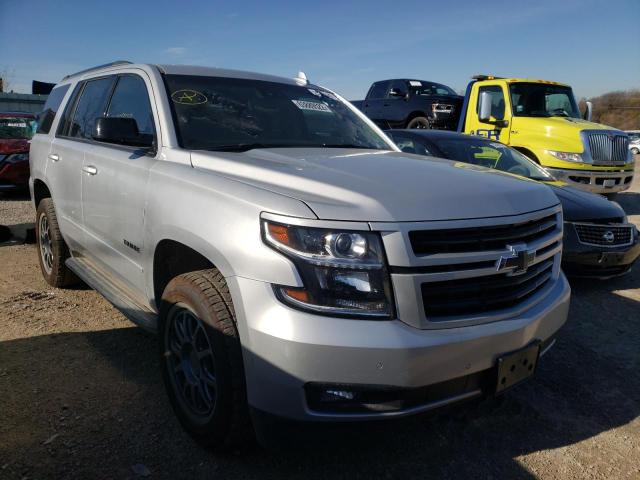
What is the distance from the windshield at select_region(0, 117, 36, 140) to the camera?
1127 centimetres

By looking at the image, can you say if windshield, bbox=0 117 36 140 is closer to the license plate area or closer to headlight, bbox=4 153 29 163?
headlight, bbox=4 153 29 163

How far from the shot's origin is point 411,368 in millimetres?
1982

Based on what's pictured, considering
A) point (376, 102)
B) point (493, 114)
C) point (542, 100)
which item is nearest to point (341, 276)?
point (493, 114)

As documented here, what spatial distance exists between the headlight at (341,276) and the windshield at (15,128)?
11305 mm

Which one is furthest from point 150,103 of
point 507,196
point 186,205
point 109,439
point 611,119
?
point 611,119

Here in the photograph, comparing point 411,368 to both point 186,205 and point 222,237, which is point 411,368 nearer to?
point 222,237

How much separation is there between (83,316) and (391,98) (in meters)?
11.0

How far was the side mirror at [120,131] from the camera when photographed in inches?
119

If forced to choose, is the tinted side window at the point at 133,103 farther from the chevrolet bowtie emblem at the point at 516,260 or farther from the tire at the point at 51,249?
the chevrolet bowtie emblem at the point at 516,260

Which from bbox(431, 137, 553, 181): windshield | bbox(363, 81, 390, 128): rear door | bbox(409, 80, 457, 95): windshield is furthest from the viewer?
bbox(363, 81, 390, 128): rear door

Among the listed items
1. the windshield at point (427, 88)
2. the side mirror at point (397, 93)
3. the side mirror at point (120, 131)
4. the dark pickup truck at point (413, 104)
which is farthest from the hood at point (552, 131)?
the side mirror at point (120, 131)

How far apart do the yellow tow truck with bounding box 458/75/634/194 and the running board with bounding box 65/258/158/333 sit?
7.86 metres

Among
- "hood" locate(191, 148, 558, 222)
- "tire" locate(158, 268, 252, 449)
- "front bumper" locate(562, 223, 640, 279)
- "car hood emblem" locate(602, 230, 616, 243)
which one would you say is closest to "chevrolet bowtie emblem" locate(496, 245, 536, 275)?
"hood" locate(191, 148, 558, 222)

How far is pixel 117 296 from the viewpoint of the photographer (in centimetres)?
341
